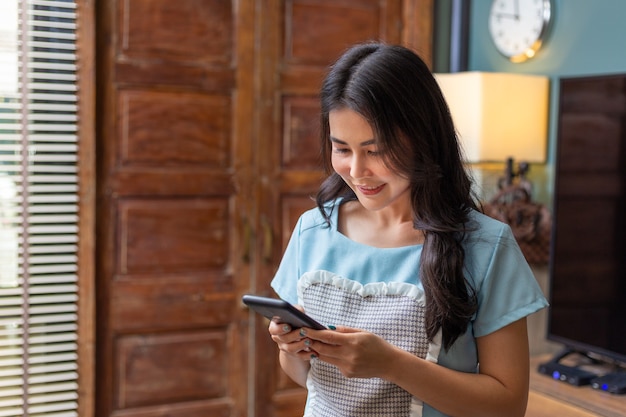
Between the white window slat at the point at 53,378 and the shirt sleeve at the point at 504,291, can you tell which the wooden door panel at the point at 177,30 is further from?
the shirt sleeve at the point at 504,291

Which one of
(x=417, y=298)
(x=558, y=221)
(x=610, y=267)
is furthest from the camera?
(x=558, y=221)

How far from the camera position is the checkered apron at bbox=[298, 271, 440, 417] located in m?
1.34

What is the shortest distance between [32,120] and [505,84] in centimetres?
165

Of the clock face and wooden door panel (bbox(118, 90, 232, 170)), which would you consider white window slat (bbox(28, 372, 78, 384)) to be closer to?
wooden door panel (bbox(118, 90, 232, 170))

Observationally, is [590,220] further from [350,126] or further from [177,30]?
→ [177,30]

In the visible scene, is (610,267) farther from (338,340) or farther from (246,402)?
(246,402)

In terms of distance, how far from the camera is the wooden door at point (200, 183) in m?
2.87

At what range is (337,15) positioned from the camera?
10.5 feet

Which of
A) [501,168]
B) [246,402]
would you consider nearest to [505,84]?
[501,168]

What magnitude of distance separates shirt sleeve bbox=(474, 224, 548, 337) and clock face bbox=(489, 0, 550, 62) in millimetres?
1776

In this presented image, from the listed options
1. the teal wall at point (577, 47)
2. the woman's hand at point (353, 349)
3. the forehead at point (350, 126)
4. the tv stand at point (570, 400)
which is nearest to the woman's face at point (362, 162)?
the forehead at point (350, 126)

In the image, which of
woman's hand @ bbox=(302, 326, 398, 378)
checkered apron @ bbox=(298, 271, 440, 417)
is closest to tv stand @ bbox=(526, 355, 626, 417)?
checkered apron @ bbox=(298, 271, 440, 417)

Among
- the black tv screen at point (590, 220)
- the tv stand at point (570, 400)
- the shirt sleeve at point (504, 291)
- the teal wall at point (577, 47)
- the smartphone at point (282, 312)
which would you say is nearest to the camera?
the smartphone at point (282, 312)

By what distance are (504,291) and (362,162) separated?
0.32m
